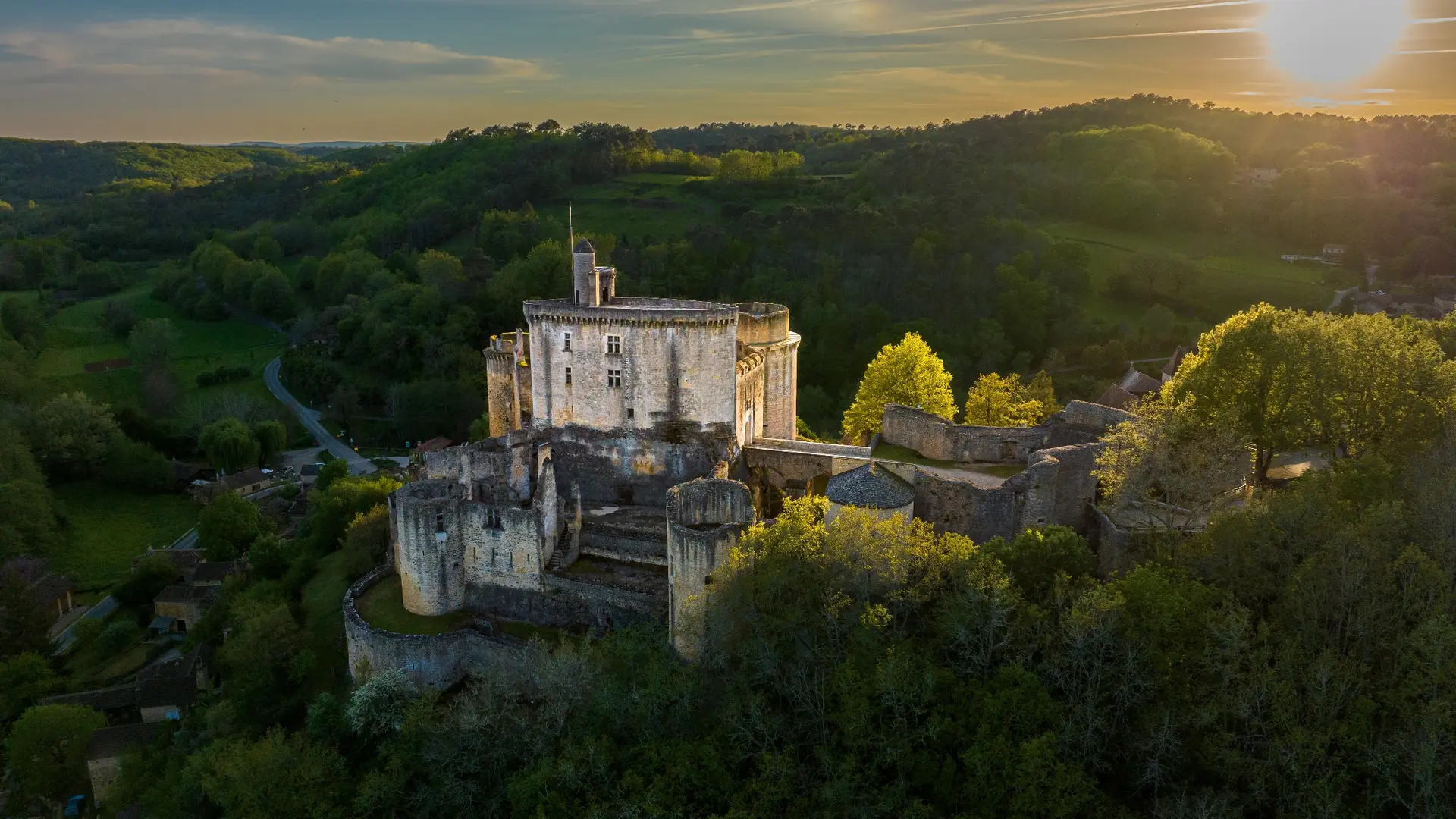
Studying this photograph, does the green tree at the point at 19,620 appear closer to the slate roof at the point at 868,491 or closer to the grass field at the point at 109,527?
the grass field at the point at 109,527

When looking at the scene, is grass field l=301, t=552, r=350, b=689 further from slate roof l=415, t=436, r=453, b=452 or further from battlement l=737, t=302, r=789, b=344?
slate roof l=415, t=436, r=453, b=452

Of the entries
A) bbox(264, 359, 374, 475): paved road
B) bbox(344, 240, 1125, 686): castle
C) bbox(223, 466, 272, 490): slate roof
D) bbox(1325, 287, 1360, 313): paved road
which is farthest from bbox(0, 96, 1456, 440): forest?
bbox(344, 240, 1125, 686): castle

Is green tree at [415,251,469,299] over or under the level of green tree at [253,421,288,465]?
over

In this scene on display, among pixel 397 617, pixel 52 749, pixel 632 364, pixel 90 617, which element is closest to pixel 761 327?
pixel 632 364

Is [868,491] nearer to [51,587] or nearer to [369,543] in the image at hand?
[369,543]

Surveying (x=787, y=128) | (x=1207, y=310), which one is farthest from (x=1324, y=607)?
(x=787, y=128)

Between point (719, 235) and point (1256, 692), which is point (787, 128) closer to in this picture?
point (719, 235)

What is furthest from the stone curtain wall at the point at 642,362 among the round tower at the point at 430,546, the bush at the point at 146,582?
the bush at the point at 146,582

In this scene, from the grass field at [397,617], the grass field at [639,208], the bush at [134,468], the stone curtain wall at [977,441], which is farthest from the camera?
the grass field at [639,208]
